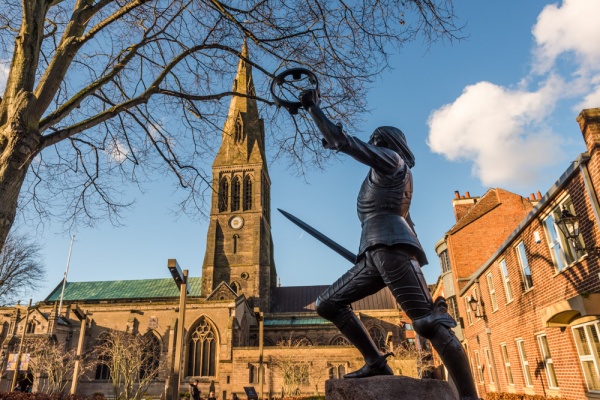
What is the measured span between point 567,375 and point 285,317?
3959 centimetres

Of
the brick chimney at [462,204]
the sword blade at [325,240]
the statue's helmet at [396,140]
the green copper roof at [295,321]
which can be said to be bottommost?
the sword blade at [325,240]

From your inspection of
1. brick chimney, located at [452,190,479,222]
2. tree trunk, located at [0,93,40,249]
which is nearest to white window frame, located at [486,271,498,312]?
brick chimney, located at [452,190,479,222]

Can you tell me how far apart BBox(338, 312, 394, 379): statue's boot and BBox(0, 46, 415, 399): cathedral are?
64.1 feet

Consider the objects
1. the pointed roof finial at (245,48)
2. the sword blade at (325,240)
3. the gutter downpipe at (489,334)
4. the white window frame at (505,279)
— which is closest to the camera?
the sword blade at (325,240)

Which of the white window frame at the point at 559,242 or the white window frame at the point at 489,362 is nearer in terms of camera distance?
the white window frame at the point at 559,242

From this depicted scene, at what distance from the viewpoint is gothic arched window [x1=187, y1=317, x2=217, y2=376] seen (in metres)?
37.1

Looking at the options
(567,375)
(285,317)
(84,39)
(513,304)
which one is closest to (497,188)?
(513,304)

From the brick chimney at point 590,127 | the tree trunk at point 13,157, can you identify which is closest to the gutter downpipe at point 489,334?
the brick chimney at point 590,127

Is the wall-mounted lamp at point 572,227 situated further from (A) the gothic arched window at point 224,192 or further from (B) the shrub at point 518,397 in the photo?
(A) the gothic arched window at point 224,192

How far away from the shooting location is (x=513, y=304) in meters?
14.8

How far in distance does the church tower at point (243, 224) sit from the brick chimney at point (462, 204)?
23682 mm

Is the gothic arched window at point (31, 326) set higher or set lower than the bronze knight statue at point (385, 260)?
higher

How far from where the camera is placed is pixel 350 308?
12.6ft

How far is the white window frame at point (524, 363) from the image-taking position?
45.8 ft
